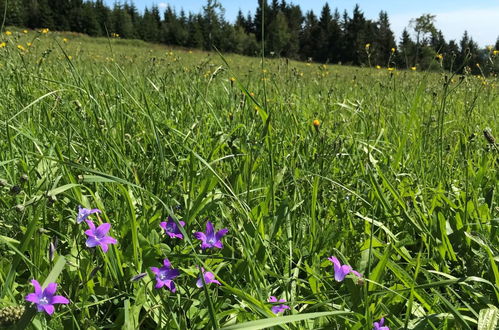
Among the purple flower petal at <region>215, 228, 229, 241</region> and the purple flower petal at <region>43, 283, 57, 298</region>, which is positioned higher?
the purple flower petal at <region>43, 283, 57, 298</region>

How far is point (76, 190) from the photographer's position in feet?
4.09

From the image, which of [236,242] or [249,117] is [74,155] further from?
[249,117]

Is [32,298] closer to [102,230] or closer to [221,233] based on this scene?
[102,230]

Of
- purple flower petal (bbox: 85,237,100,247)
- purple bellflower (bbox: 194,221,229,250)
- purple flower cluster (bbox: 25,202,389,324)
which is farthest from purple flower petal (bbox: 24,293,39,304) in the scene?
purple bellflower (bbox: 194,221,229,250)

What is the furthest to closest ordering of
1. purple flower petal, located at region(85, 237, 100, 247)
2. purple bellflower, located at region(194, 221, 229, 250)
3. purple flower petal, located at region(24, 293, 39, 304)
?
purple bellflower, located at region(194, 221, 229, 250), purple flower petal, located at region(85, 237, 100, 247), purple flower petal, located at region(24, 293, 39, 304)

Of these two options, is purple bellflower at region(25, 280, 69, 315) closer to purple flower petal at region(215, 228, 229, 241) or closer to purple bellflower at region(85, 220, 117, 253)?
purple bellflower at region(85, 220, 117, 253)

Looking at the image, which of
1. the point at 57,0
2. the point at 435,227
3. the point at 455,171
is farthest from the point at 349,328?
the point at 57,0

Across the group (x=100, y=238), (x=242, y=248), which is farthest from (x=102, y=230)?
(x=242, y=248)

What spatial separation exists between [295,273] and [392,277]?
0.93 feet

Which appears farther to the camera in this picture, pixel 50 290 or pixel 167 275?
pixel 167 275

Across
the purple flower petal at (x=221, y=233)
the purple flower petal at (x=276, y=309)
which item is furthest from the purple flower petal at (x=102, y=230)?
the purple flower petal at (x=276, y=309)

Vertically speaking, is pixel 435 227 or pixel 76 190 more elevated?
pixel 76 190

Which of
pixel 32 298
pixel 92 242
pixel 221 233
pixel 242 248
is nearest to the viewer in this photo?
pixel 32 298

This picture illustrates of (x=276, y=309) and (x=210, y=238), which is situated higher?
(x=210, y=238)
